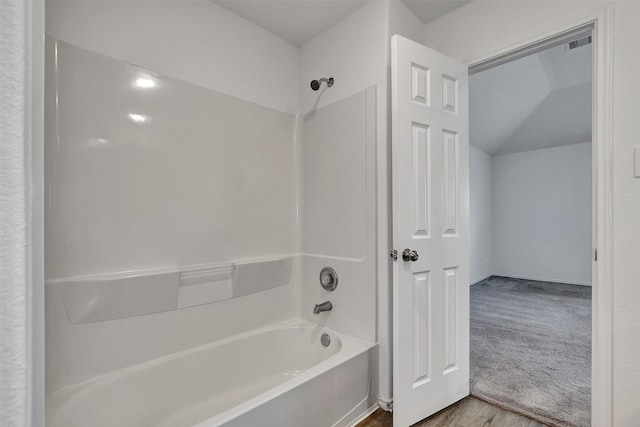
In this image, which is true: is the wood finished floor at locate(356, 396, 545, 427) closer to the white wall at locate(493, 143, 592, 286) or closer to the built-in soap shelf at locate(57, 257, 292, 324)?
the built-in soap shelf at locate(57, 257, 292, 324)

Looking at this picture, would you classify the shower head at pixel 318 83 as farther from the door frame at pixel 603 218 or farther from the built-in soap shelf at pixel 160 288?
the door frame at pixel 603 218

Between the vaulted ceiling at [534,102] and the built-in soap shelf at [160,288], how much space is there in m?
3.52

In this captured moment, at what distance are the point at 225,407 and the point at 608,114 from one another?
8.00 ft

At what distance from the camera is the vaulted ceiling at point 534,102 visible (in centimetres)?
359

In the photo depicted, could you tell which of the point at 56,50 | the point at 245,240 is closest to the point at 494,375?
the point at 245,240

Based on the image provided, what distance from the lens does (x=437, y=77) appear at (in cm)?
173

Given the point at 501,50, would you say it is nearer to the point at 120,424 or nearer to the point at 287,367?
the point at 287,367

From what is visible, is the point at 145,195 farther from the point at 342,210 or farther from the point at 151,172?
the point at 342,210

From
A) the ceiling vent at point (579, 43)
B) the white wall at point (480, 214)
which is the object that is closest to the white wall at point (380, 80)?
the ceiling vent at point (579, 43)

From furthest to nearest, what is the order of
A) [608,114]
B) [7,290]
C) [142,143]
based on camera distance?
[142,143] → [608,114] → [7,290]

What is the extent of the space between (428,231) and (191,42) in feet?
5.90

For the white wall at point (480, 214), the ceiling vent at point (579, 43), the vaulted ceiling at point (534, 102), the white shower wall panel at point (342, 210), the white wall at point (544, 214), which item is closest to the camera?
the white shower wall panel at point (342, 210)

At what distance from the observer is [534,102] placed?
4.37 m

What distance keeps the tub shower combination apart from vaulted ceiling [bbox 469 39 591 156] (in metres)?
2.92
